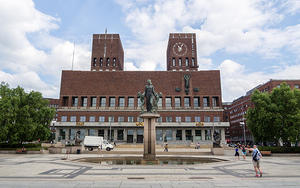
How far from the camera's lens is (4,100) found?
37.8 meters

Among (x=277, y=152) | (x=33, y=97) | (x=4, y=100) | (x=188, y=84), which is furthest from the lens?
(x=188, y=84)

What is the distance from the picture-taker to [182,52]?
95.1 m

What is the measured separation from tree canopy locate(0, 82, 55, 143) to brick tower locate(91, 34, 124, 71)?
170 feet

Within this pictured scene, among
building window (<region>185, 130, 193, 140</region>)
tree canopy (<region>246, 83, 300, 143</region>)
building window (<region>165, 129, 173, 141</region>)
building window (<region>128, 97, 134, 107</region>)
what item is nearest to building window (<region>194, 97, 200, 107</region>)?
building window (<region>185, 130, 193, 140</region>)

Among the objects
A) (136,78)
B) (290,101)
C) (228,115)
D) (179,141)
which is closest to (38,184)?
(290,101)

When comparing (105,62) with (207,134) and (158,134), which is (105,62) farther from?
(207,134)

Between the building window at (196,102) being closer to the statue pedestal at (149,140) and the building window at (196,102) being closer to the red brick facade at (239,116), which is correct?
the red brick facade at (239,116)

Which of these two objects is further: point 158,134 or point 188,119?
point 188,119

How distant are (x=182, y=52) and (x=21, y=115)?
71247mm

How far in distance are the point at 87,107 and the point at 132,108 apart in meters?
15.9

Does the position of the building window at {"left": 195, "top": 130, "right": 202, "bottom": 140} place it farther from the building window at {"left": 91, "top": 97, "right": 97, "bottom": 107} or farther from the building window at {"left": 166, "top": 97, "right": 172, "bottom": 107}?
the building window at {"left": 91, "top": 97, "right": 97, "bottom": 107}

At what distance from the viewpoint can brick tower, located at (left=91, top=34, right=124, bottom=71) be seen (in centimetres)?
→ 9419

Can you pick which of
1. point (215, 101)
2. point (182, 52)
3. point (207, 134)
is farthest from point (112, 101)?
point (182, 52)

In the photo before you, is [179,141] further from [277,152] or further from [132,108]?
[277,152]
